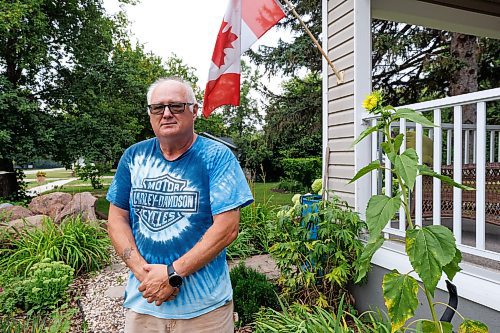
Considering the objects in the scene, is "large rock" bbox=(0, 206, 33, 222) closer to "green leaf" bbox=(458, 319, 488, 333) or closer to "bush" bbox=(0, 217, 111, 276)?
"bush" bbox=(0, 217, 111, 276)

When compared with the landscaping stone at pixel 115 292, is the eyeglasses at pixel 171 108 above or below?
above

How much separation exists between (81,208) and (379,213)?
5429 mm

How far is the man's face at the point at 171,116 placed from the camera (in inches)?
63.6

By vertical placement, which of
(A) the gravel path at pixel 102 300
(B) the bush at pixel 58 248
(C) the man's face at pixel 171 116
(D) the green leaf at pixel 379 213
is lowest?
(A) the gravel path at pixel 102 300

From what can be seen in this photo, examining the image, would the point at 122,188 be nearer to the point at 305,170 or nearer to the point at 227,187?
the point at 227,187

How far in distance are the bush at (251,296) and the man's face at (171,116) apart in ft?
5.94

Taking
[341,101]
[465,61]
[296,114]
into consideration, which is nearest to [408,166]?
[341,101]

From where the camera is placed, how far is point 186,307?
156 cm

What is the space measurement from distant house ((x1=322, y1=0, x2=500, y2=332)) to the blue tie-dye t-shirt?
148cm

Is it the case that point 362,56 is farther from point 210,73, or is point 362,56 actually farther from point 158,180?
point 158,180

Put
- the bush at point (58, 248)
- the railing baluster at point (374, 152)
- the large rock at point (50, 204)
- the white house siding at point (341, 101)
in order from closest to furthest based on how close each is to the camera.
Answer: the railing baluster at point (374, 152)
the white house siding at point (341, 101)
the bush at point (58, 248)
the large rock at point (50, 204)

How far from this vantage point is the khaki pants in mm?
1570

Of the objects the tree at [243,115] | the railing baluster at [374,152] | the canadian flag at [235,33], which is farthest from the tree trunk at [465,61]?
the tree at [243,115]

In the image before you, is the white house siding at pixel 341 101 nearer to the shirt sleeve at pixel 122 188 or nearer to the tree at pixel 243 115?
the shirt sleeve at pixel 122 188
